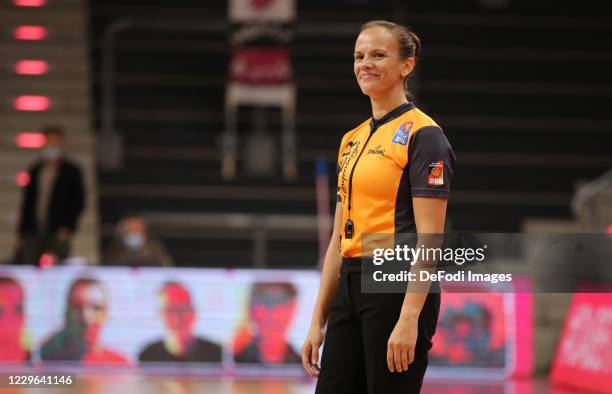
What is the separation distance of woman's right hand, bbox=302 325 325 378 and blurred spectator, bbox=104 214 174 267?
6452 millimetres

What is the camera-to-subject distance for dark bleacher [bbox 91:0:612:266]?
12312mm

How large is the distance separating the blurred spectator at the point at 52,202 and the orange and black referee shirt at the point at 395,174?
7.05 meters

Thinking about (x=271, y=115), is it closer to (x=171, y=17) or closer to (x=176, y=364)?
(x=171, y=17)

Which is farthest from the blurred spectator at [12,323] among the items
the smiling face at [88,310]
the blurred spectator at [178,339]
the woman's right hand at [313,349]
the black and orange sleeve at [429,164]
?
the black and orange sleeve at [429,164]

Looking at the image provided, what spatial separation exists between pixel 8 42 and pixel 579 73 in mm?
7048

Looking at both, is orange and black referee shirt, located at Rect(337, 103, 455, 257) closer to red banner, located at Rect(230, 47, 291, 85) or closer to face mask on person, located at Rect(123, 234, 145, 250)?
face mask on person, located at Rect(123, 234, 145, 250)

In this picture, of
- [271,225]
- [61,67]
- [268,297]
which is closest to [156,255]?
[268,297]

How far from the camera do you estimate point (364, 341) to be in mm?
2773

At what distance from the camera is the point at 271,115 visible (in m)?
12.5

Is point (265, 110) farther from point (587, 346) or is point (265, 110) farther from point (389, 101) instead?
point (389, 101)

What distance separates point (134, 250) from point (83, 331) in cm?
136

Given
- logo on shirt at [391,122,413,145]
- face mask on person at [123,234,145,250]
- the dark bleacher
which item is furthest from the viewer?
the dark bleacher

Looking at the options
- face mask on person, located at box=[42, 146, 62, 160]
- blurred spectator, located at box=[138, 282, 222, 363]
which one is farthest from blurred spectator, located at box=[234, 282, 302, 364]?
face mask on person, located at box=[42, 146, 62, 160]

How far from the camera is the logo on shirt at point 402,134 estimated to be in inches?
110
